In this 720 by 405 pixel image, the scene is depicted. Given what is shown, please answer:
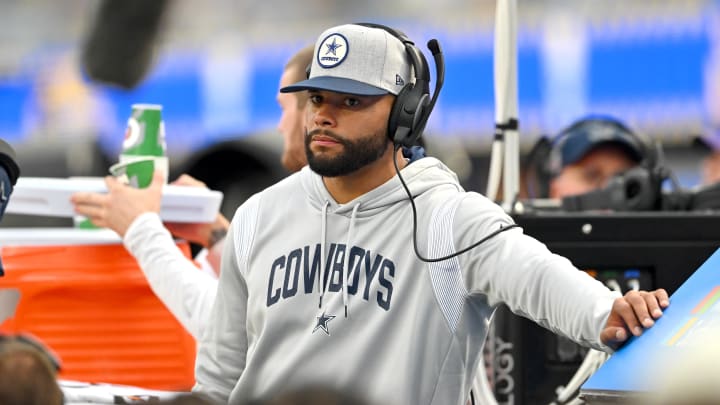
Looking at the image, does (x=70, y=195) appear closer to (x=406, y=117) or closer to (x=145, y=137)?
(x=145, y=137)

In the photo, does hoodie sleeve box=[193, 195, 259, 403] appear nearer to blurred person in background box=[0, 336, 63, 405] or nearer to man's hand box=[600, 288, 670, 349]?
man's hand box=[600, 288, 670, 349]

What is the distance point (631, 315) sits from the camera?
2688mm

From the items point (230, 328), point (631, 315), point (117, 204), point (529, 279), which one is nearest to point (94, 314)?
point (117, 204)

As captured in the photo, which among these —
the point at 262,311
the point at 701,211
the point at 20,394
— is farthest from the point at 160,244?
the point at 20,394

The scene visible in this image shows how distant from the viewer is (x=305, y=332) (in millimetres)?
3221

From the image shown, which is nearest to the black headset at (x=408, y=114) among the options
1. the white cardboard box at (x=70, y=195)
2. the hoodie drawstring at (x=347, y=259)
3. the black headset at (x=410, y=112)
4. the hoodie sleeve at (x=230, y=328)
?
the black headset at (x=410, y=112)

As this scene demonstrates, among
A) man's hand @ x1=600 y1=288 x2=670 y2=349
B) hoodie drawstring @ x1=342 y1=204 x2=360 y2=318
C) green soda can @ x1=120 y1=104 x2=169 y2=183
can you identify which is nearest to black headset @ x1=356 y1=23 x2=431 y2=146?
hoodie drawstring @ x1=342 y1=204 x2=360 y2=318

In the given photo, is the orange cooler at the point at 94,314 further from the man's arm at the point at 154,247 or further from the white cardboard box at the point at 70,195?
the man's arm at the point at 154,247

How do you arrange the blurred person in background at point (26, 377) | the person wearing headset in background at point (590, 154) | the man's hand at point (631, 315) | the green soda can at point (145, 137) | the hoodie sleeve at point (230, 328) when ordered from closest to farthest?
the blurred person in background at point (26, 377), the man's hand at point (631, 315), the hoodie sleeve at point (230, 328), the green soda can at point (145, 137), the person wearing headset in background at point (590, 154)

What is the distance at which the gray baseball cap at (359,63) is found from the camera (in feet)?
10.5

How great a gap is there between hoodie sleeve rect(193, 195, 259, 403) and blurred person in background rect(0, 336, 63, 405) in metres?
1.40

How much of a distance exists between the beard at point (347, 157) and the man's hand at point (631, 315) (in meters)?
0.73

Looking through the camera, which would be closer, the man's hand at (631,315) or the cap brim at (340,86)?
the man's hand at (631,315)

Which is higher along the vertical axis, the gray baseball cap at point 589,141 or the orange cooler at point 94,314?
the gray baseball cap at point 589,141
